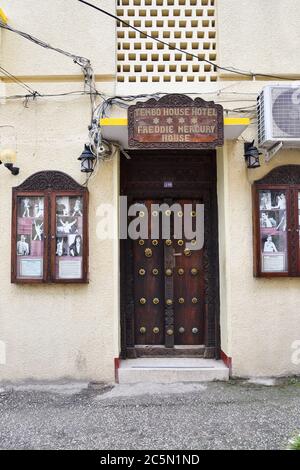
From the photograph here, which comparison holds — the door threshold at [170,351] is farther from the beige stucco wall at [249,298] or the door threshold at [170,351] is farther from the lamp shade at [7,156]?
the lamp shade at [7,156]

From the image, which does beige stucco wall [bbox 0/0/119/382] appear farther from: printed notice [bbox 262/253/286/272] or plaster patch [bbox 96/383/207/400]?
printed notice [bbox 262/253/286/272]

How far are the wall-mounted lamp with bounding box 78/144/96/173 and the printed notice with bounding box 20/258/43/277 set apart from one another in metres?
1.31

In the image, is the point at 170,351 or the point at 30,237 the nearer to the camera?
the point at 30,237

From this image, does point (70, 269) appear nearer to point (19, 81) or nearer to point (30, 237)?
point (30, 237)

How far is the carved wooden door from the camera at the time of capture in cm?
557

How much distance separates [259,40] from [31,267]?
168 inches

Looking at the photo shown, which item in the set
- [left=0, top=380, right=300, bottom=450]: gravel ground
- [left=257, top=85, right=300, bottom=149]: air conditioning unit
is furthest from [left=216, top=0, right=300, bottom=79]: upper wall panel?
[left=0, top=380, right=300, bottom=450]: gravel ground

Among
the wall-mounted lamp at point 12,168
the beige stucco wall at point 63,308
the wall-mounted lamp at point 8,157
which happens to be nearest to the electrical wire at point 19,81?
the beige stucco wall at point 63,308

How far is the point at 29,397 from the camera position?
183 inches

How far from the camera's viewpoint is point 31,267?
5.01m

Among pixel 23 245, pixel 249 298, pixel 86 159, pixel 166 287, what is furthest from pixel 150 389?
pixel 86 159

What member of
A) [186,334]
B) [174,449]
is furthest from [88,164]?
[174,449]

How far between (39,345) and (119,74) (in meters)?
3.75

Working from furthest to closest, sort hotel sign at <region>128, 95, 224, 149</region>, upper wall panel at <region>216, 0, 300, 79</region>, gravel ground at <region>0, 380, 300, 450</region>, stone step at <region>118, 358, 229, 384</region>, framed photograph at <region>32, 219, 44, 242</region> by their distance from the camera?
upper wall panel at <region>216, 0, 300, 79</region>, framed photograph at <region>32, 219, 44, 242</region>, stone step at <region>118, 358, 229, 384</region>, hotel sign at <region>128, 95, 224, 149</region>, gravel ground at <region>0, 380, 300, 450</region>
